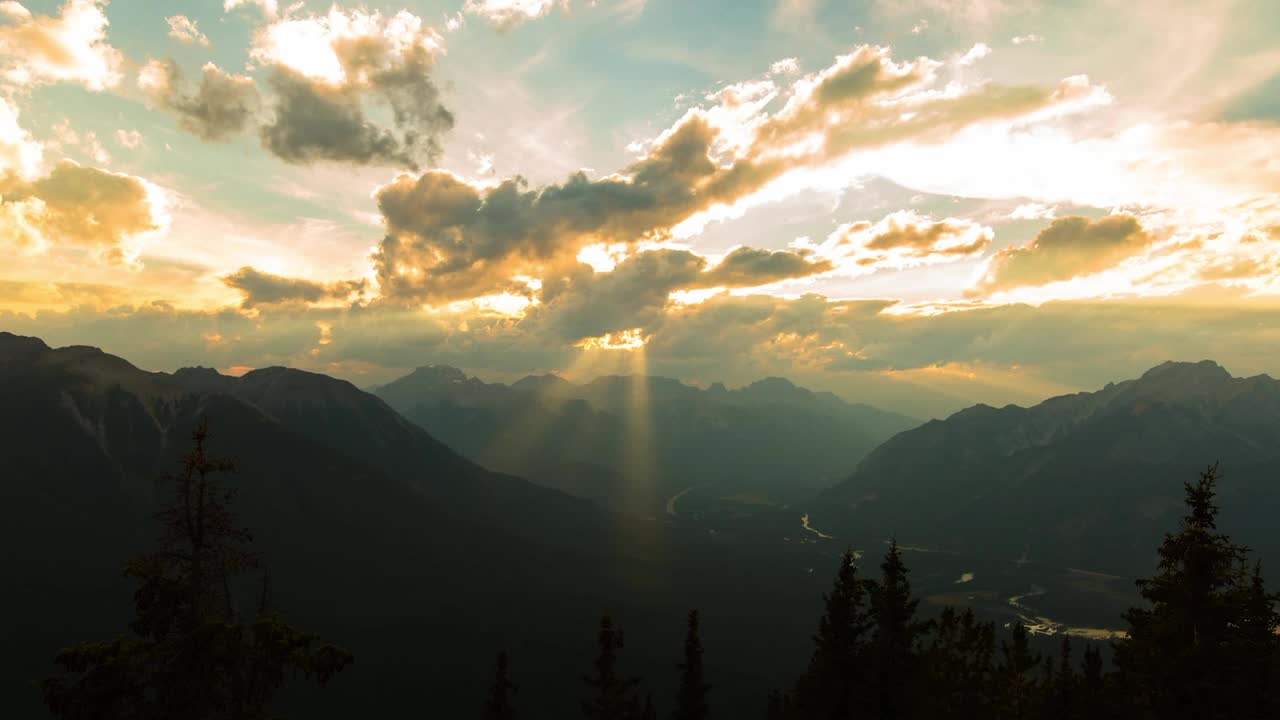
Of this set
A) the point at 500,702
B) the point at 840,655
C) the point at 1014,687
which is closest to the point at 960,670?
the point at 1014,687

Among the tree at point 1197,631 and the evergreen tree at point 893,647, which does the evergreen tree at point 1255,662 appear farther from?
the evergreen tree at point 893,647

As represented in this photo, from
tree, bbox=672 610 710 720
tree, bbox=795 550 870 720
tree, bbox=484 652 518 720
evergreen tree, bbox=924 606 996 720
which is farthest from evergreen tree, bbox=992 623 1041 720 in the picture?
tree, bbox=484 652 518 720

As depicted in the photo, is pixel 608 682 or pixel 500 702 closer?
pixel 608 682

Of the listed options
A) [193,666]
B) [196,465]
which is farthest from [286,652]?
[196,465]

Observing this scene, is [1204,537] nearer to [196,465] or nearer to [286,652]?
[286,652]

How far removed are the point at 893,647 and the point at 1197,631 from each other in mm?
19880

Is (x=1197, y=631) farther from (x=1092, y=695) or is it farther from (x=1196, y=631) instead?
(x=1092, y=695)

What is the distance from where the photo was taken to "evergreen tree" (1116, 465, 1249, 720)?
27.2 m

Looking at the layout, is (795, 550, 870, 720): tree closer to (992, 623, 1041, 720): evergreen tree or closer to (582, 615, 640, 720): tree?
(992, 623, 1041, 720): evergreen tree

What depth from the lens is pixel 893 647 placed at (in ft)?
149

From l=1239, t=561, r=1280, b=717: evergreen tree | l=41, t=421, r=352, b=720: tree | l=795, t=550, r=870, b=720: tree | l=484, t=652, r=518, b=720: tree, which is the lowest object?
l=484, t=652, r=518, b=720: tree

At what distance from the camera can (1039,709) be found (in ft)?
151

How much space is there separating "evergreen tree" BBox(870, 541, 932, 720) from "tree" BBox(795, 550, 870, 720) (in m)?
1.00

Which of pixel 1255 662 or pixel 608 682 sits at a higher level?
pixel 1255 662
